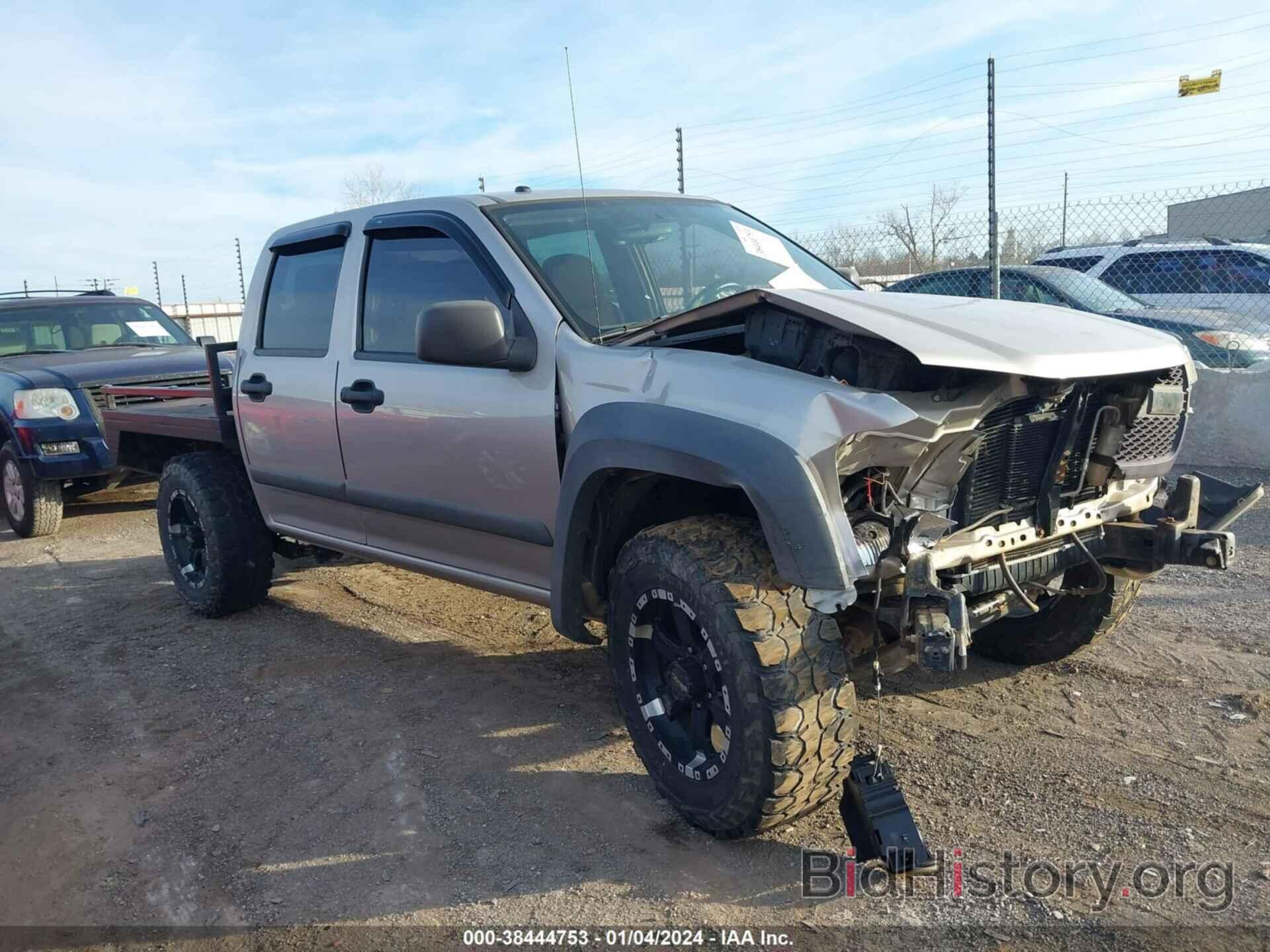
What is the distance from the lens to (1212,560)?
3.15 meters

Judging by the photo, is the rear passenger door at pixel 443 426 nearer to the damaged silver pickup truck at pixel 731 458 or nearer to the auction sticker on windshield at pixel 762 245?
the damaged silver pickup truck at pixel 731 458

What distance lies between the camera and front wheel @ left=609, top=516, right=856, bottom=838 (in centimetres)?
271

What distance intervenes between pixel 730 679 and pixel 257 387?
121 inches

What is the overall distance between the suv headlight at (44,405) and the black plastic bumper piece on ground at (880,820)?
22.8 ft

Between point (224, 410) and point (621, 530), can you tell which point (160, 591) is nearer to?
point (224, 410)

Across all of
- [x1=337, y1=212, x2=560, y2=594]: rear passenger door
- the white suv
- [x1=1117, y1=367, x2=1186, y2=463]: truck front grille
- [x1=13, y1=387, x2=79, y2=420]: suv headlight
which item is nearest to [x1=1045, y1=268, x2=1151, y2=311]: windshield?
the white suv

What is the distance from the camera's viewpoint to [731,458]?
270cm

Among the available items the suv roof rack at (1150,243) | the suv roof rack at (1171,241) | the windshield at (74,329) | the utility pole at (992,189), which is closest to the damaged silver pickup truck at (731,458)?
the utility pole at (992,189)

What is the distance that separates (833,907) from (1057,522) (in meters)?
1.30

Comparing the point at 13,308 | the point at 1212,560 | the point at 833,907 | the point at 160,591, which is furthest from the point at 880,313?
the point at 13,308

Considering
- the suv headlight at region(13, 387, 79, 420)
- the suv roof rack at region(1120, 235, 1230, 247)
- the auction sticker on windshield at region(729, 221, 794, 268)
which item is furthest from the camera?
the suv roof rack at region(1120, 235, 1230, 247)

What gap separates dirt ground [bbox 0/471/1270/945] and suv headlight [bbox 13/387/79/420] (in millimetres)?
3100

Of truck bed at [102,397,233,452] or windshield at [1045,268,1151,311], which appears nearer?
truck bed at [102,397,233,452]

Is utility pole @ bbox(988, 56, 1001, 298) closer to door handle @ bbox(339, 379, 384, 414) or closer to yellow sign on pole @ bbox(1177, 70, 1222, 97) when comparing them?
yellow sign on pole @ bbox(1177, 70, 1222, 97)
